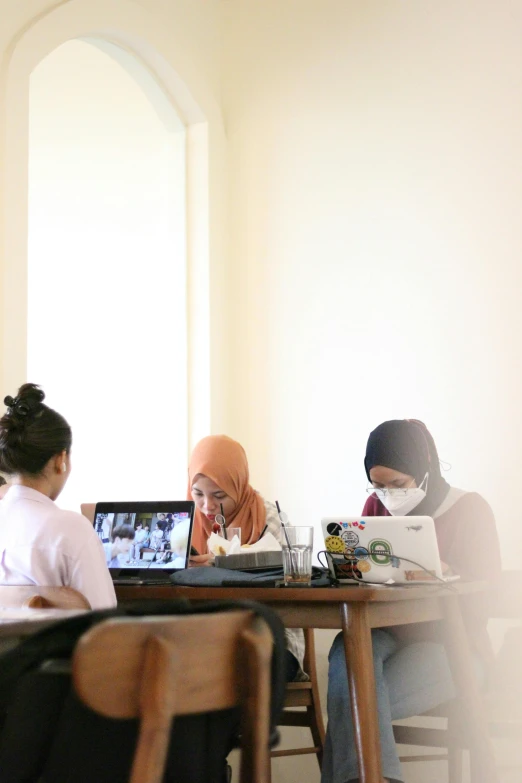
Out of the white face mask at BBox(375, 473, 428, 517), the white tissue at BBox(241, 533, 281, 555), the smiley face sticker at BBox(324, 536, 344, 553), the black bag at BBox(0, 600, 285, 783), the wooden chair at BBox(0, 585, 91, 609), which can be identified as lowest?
the black bag at BBox(0, 600, 285, 783)

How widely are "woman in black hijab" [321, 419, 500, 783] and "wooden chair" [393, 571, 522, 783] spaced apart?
0.05m

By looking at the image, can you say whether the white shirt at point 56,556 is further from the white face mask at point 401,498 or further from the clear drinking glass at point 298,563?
the white face mask at point 401,498

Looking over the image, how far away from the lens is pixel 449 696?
2.29 metres

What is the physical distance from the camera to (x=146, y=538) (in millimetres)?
2264

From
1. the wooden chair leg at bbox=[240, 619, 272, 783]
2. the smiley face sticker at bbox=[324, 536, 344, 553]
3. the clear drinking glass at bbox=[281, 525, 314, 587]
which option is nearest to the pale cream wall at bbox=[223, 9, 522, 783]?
the smiley face sticker at bbox=[324, 536, 344, 553]

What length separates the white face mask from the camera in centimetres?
257

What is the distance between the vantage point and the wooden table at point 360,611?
1.77 metres

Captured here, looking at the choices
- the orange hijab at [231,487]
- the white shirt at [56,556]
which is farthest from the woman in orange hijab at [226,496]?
the white shirt at [56,556]

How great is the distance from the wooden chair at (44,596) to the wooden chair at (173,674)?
62 centimetres

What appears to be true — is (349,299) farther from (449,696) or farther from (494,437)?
(449,696)

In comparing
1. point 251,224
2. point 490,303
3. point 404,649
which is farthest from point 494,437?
point 251,224

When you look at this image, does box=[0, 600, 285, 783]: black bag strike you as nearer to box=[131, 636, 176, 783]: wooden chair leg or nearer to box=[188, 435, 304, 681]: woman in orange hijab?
box=[131, 636, 176, 783]: wooden chair leg

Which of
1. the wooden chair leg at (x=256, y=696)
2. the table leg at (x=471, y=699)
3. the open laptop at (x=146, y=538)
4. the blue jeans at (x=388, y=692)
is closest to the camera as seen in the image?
the wooden chair leg at (x=256, y=696)

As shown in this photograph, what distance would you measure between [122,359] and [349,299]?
116 centimetres
